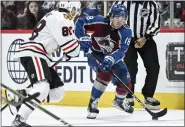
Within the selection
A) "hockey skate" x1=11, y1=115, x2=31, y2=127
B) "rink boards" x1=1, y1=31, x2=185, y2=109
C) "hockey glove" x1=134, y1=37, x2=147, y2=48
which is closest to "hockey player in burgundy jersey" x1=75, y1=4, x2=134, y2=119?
"hockey glove" x1=134, y1=37, x2=147, y2=48

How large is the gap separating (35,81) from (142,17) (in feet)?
5.31

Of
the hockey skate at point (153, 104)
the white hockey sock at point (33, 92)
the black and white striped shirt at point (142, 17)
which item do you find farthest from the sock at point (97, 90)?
the white hockey sock at point (33, 92)

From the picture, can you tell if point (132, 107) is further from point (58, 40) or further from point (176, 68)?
point (58, 40)

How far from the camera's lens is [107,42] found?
4.88 m

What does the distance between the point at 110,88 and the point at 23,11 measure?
1.43 meters

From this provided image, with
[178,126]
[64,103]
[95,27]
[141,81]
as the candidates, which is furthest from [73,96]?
[178,126]

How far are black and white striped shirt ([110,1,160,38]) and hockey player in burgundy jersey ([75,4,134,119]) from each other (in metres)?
0.54

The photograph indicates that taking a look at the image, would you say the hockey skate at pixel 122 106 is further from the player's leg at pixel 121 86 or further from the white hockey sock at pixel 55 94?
the white hockey sock at pixel 55 94

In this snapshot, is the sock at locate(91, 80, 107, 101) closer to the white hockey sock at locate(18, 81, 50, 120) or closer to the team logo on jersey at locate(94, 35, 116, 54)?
the team logo on jersey at locate(94, 35, 116, 54)

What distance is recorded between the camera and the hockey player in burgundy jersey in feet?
15.5

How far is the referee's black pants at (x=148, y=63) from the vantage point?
536 cm

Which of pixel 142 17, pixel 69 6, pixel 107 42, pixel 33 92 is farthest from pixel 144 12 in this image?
pixel 33 92

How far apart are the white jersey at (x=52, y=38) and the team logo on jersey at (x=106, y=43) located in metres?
0.75

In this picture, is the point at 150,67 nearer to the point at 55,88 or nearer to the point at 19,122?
the point at 55,88
